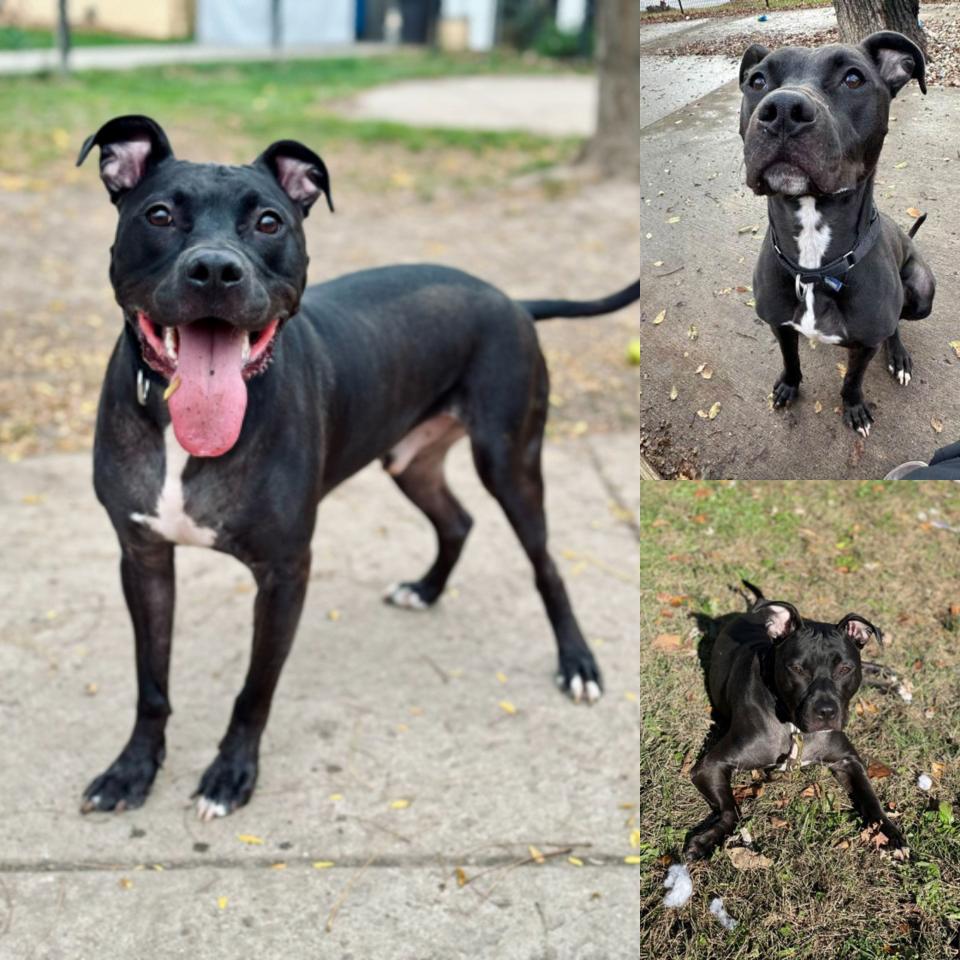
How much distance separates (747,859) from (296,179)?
236 centimetres

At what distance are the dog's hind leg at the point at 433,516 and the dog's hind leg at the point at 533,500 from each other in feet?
1.32

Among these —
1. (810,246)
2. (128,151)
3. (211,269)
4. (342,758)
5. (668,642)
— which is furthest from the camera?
(342,758)

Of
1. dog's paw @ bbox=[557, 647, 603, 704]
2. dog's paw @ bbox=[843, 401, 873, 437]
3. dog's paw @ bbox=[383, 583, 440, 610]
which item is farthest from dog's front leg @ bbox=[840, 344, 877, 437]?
dog's paw @ bbox=[383, 583, 440, 610]

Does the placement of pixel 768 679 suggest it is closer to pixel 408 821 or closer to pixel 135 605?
pixel 408 821

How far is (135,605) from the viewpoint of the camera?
3.59 m

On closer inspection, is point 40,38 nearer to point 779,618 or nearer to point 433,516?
point 433,516

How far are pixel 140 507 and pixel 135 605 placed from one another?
1.29 feet

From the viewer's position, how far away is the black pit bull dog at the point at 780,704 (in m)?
1.74

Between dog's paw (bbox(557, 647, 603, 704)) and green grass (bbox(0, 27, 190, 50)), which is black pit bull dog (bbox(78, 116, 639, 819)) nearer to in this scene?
dog's paw (bbox(557, 647, 603, 704))

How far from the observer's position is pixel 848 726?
1.76 meters

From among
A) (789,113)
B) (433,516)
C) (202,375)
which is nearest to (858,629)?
(789,113)

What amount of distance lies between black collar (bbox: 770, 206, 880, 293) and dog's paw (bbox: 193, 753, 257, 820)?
245cm

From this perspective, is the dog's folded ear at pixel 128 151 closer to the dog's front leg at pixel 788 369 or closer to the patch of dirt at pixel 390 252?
the dog's front leg at pixel 788 369

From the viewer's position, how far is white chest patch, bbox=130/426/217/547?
3.29 meters
